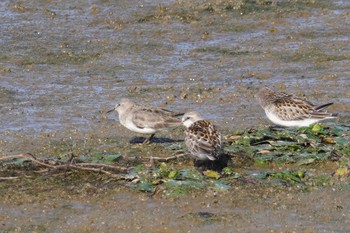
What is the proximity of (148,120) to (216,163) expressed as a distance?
153 cm

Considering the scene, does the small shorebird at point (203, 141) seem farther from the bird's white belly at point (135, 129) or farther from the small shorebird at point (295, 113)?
the small shorebird at point (295, 113)

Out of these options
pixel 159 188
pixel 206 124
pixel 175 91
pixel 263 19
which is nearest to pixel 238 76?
pixel 175 91

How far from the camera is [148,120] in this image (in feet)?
37.6

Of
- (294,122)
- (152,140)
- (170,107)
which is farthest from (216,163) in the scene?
(170,107)

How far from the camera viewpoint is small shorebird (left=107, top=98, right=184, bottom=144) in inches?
448

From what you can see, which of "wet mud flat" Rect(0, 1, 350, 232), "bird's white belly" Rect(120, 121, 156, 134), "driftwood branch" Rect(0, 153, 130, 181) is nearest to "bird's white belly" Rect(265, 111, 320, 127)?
"wet mud flat" Rect(0, 1, 350, 232)

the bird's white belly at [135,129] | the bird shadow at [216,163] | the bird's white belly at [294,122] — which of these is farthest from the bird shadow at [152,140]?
the bird shadow at [216,163]

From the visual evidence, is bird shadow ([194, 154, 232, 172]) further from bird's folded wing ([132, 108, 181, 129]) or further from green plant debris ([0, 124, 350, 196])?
bird's folded wing ([132, 108, 181, 129])

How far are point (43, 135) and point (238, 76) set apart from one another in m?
4.18

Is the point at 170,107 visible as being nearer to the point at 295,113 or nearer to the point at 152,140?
the point at 152,140

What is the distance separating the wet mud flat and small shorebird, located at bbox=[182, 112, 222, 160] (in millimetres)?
227

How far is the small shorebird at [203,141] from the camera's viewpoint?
31.9 ft

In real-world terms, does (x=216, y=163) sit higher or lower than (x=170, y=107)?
higher

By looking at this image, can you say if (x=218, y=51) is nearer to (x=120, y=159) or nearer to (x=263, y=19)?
(x=263, y=19)
